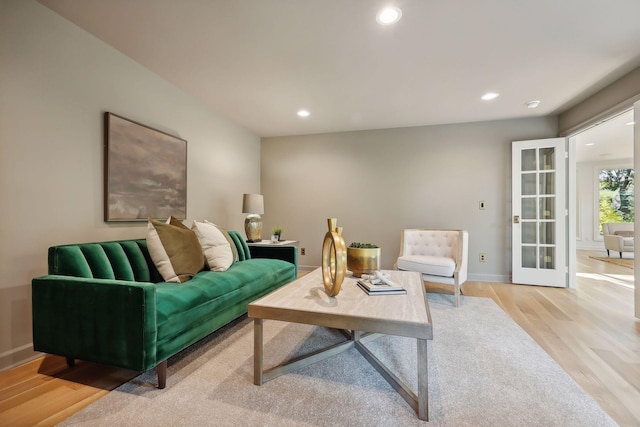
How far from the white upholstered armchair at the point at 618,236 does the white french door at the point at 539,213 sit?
13.0 feet

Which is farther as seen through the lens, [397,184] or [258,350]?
[397,184]

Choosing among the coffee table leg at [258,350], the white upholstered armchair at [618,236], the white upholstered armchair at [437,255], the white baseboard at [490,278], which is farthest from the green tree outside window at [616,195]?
the coffee table leg at [258,350]

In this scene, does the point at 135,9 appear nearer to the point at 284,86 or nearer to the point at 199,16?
the point at 199,16

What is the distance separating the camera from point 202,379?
1594 mm

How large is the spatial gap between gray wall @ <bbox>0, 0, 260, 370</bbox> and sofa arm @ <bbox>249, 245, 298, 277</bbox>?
118 centimetres

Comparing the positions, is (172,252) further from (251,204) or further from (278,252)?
(251,204)

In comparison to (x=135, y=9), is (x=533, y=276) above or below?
below

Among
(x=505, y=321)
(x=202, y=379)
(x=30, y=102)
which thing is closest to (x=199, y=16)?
(x=30, y=102)

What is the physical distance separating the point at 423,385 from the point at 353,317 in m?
0.43

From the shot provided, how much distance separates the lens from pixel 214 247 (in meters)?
2.47

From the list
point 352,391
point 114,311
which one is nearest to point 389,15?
point 352,391

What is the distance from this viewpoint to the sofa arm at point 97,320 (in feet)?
4.64

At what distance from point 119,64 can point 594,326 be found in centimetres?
465

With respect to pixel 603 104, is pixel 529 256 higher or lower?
lower
